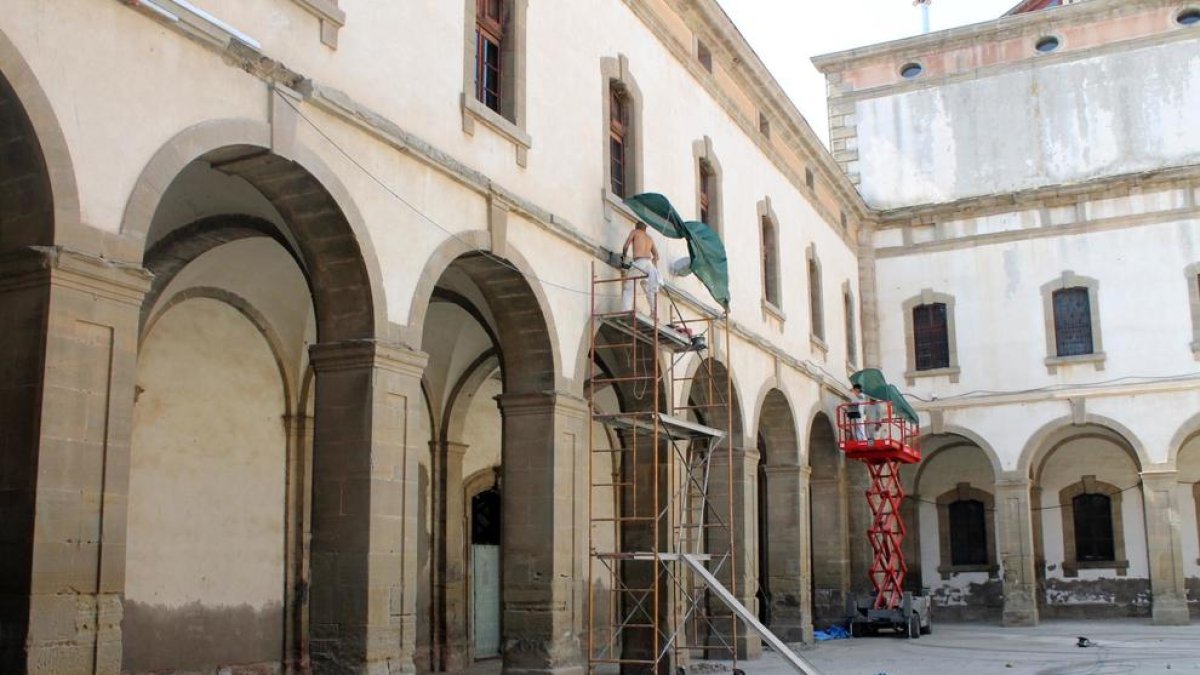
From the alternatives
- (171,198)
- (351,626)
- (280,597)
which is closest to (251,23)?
(171,198)

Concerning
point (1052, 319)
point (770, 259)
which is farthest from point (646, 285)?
point (1052, 319)

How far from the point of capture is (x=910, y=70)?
1265 inches

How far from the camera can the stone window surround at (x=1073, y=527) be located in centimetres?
3047

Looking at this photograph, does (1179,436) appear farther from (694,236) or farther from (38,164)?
(38,164)

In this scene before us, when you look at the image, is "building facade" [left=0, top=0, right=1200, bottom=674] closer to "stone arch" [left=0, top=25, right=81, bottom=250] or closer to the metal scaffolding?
"stone arch" [left=0, top=25, right=81, bottom=250]

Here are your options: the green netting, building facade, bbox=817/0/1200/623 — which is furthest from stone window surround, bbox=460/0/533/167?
building facade, bbox=817/0/1200/623

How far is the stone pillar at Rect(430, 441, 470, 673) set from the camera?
18656 millimetres

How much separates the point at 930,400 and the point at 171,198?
20928mm

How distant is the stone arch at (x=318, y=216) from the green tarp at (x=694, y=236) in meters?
5.72

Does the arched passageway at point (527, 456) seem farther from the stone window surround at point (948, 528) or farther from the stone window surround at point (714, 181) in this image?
the stone window surround at point (948, 528)

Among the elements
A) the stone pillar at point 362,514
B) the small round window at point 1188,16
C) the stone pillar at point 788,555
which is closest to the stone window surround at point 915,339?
the stone pillar at point 788,555

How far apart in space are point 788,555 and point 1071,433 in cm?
1081

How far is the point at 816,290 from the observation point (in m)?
26.5

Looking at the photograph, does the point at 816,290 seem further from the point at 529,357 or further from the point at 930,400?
the point at 529,357
